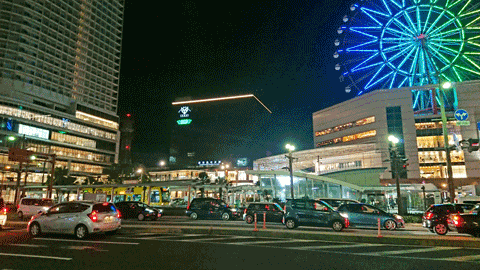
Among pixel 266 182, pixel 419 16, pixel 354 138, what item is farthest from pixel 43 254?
pixel 354 138

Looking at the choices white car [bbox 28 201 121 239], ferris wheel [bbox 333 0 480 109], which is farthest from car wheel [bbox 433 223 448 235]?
ferris wheel [bbox 333 0 480 109]

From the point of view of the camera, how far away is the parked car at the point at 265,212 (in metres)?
22.6

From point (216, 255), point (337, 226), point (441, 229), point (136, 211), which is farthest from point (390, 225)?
point (136, 211)

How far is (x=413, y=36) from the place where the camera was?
5681cm

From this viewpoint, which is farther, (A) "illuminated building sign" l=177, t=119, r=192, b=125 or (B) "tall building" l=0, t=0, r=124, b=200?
(A) "illuminated building sign" l=177, t=119, r=192, b=125

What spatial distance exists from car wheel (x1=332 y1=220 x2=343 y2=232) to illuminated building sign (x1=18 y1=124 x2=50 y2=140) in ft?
266

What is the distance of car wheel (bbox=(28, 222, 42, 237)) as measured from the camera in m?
14.3

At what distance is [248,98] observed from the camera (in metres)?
156

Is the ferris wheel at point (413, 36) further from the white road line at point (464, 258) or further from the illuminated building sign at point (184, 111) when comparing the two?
the illuminated building sign at point (184, 111)

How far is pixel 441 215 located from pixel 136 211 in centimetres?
2090

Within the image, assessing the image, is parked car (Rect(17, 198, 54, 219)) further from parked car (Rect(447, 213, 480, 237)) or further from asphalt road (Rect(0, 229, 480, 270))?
parked car (Rect(447, 213, 480, 237))

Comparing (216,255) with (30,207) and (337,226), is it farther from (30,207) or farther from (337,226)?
(30,207)

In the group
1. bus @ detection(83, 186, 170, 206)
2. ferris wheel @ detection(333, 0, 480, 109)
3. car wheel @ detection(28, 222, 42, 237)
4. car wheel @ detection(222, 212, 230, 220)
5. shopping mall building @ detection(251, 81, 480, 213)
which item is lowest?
car wheel @ detection(222, 212, 230, 220)

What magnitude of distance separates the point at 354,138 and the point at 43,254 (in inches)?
3045
